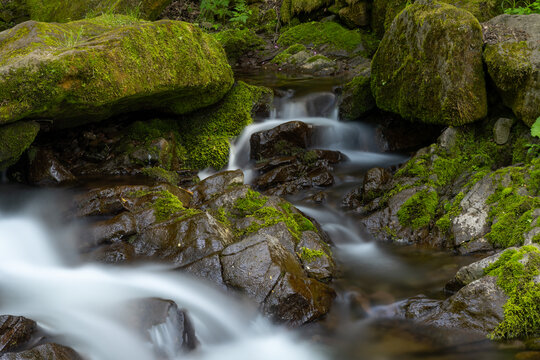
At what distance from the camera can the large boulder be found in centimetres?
874

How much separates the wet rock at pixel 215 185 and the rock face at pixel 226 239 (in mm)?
14

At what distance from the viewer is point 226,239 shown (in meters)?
Answer: 4.66

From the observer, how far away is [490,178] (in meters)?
5.30

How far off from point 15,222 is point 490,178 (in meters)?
5.92

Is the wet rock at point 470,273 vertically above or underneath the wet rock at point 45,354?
underneath

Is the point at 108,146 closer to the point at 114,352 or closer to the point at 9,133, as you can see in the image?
the point at 9,133

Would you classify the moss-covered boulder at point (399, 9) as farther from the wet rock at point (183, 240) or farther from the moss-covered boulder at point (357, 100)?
the wet rock at point (183, 240)

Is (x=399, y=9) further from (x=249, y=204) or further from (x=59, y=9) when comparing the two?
(x=249, y=204)

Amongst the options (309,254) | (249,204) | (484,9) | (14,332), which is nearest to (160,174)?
(249,204)

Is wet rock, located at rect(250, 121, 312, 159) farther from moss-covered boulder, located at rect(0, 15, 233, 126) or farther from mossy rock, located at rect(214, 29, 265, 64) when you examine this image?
mossy rock, located at rect(214, 29, 265, 64)

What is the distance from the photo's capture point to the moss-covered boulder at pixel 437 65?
6.04m

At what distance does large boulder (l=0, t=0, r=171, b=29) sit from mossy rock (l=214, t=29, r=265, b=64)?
247 inches

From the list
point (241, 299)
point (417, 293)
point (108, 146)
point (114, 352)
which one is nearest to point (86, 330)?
point (114, 352)

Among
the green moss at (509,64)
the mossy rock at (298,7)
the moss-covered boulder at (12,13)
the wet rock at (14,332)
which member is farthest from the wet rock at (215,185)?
the mossy rock at (298,7)
